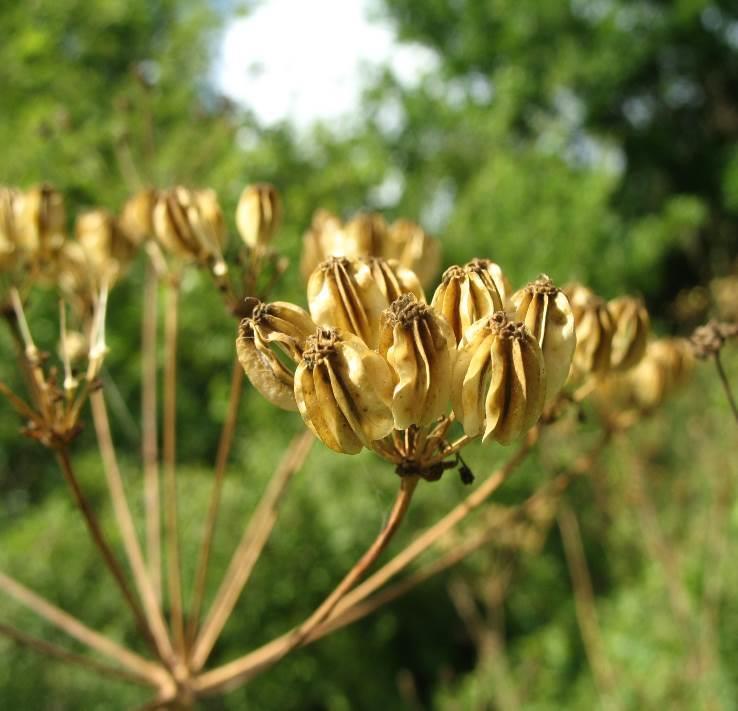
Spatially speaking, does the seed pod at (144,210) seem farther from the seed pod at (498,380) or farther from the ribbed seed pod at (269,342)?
the seed pod at (498,380)

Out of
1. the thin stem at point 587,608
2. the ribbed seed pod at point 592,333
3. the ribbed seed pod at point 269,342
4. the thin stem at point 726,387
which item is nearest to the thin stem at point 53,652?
the ribbed seed pod at point 269,342

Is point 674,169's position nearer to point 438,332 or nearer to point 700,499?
point 700,499

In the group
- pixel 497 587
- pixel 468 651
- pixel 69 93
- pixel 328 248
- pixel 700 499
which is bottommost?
pixel 468 651

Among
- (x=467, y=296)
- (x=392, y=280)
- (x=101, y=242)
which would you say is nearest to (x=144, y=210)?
(x=101, y=242)

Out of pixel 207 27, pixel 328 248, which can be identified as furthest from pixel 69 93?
pixel 328 248

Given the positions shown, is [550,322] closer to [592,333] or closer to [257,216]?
[592,333]
